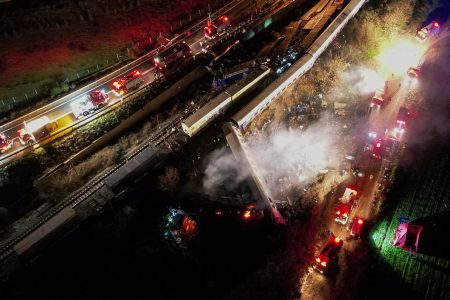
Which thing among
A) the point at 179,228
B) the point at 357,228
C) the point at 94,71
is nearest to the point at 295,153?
the point at 357,228

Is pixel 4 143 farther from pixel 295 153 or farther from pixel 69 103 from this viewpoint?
pixel 295 153

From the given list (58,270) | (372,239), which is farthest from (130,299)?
(372,239)

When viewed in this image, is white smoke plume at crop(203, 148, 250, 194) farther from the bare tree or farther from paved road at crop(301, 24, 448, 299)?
paved road at crop(301, 24, 448, 299)

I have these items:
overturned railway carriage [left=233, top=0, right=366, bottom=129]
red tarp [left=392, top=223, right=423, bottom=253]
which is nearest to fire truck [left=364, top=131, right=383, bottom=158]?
red tarp [left=392, top=223, right=423, bottom=253]

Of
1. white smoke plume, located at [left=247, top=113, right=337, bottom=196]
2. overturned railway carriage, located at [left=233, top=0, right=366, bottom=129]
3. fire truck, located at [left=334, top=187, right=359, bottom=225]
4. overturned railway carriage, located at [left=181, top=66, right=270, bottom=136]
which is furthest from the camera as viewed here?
white smoke plume, located at [left=247, top=113, right=337, bottom=196]

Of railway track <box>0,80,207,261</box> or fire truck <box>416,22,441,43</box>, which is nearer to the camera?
railway track <box>0,80,207,261</box>

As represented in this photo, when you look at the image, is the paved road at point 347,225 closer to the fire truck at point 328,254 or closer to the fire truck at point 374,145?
the fire truck at point 328,254

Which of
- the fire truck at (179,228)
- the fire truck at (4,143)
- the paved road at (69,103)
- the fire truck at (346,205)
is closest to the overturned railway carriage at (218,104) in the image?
the fire truck at (179,228)
